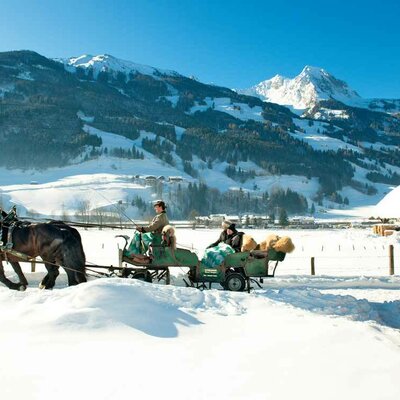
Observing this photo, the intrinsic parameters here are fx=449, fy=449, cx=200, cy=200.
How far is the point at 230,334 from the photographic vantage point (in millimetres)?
5891

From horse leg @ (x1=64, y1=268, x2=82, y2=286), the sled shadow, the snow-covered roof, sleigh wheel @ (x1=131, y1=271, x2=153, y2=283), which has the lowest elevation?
the sled shadow

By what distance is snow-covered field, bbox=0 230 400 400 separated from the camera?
4.29 m

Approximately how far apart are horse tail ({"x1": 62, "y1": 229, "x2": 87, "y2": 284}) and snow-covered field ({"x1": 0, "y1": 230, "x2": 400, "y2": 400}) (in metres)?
2.55

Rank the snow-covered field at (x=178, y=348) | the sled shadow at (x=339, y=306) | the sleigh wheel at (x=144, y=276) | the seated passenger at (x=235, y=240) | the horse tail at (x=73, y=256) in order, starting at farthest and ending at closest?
the seated passenger at (x=235, y=240) < the sleigh wheel at (x=144, y=276) < the horse tail at (x=73, y=256) < the sled shadow at (x=339, y=306) < the snow-covered field at (x=178, y=348)

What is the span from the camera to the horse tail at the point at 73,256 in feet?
32.9

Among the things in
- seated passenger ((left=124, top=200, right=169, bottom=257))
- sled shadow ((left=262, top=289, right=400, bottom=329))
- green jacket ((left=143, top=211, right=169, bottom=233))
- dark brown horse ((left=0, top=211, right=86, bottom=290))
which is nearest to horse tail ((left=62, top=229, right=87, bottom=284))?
dark brown horse ((left=0, top=211, right=86, bottom=290))

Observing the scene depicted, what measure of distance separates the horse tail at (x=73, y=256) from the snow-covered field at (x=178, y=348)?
2.55m

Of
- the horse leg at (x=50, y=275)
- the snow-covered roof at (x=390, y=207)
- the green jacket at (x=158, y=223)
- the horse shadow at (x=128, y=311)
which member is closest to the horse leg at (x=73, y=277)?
the horse leg at (x=50, y=275)

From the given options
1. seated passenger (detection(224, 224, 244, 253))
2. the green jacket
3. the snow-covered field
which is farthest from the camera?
seated passenger (detection(224, 224, 244, 253))

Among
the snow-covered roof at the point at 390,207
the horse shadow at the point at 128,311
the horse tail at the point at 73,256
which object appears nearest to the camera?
the horse shadow at the point at 128,311

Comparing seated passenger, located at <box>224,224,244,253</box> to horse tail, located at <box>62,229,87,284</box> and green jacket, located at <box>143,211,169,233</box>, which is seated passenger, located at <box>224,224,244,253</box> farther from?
horse tail, located at <box>62,229,87,284</box>

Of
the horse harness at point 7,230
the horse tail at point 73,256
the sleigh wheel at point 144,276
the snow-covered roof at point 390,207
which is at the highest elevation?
the snow-covered roof at point 390,207

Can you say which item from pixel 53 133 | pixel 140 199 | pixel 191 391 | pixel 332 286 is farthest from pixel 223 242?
pixel 53 133

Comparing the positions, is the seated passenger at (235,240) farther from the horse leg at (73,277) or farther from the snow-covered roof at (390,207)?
the snow-covered roof at (390,207)
